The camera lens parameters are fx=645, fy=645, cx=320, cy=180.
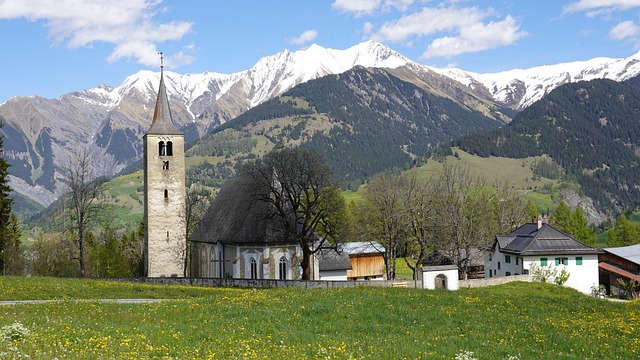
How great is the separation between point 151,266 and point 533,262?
39119 millimetres

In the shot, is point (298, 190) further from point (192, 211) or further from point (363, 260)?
point (363, 260)

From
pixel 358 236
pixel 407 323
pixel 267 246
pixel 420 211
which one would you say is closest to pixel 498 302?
pixel 407 323

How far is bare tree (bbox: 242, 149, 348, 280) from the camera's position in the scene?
2131 inches

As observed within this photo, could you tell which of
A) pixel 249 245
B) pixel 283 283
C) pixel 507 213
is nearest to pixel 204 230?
pixel 249 245

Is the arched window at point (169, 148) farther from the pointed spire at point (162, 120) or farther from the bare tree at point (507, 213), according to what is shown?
the bare tree at point (507, 213)

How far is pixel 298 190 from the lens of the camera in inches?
2149

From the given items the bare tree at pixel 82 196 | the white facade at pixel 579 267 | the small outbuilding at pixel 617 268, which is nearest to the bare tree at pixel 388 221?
the white facade at pixel 579 267

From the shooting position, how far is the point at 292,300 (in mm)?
30172

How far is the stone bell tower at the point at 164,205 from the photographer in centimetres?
6438

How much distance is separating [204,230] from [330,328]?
4748 centimetres

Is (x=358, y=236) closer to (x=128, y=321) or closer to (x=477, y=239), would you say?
(x=477, y=239)

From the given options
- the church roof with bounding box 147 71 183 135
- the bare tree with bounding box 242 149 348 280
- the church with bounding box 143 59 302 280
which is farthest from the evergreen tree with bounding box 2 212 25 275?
the bare tree with bounding box 242 149 348 280

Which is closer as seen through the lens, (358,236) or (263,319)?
(263,319)

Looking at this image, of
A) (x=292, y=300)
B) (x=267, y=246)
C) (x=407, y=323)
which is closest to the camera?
(x=407, y=323)
